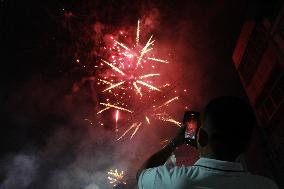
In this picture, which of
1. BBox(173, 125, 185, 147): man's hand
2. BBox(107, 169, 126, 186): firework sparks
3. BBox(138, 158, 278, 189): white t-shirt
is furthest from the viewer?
BBox(107, 169, 126, 186): firework sparks

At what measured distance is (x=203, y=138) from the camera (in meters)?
1.94

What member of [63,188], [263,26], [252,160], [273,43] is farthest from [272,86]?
[63,188]

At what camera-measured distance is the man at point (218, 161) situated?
1719 mm

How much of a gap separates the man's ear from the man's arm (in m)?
0.30

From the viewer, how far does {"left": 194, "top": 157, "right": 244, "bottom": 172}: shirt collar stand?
180 cm

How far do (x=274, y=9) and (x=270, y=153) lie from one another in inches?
231

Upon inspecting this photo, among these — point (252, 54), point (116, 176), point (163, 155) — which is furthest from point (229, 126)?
point (116, 176)

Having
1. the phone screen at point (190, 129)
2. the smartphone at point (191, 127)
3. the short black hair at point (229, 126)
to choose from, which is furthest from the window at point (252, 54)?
the short black hair at point (229, 126)

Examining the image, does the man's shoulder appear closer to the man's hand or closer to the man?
the man

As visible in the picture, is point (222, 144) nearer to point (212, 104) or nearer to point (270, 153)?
point (212, 104)

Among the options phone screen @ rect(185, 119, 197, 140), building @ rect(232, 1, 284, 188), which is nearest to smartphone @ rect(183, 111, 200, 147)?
phone screen @ rect(185, 119, 197, 140)

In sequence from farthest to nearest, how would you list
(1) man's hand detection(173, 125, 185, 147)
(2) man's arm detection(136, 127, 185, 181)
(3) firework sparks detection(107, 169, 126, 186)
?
(3) firework sparks detection(107, 169, 126, 186), (1) man's hand detection(173, 125, 185, 147), (2) man's arm detection(136, 127, 185, 181)

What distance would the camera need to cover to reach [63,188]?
2806 centimetres

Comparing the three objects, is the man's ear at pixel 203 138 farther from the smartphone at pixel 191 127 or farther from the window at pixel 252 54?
the window at pixel 252 54
